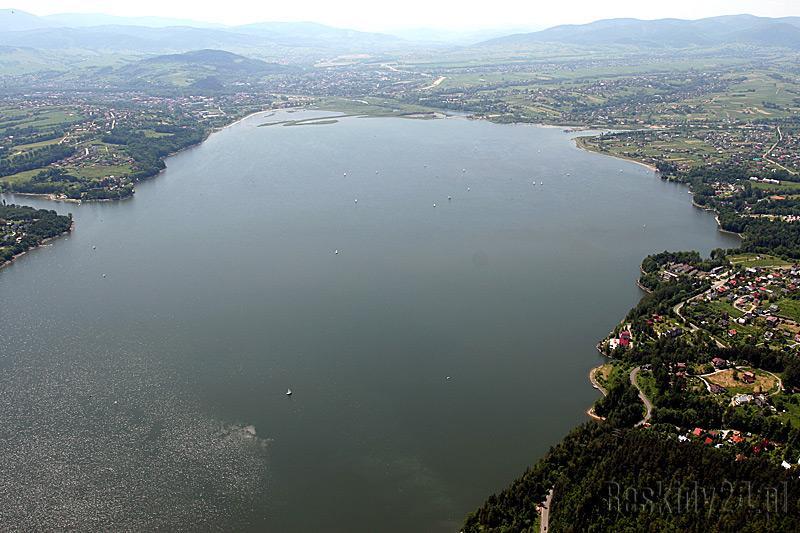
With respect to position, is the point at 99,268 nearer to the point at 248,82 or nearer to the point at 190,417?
the point at 190,417

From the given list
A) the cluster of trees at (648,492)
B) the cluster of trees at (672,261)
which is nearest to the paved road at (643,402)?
the cluster of trees at (648,492)

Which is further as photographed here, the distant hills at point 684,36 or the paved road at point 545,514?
the distant hills at point 684,36

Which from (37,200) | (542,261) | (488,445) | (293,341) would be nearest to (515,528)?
(488,445)

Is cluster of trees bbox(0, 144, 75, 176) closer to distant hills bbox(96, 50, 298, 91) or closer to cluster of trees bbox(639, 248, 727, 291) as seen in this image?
cluster of trees bbox(639, 248, 727, 291)

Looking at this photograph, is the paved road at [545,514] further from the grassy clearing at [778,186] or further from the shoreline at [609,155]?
the shoreline at [609,155]

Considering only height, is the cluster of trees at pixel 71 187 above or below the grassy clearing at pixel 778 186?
below

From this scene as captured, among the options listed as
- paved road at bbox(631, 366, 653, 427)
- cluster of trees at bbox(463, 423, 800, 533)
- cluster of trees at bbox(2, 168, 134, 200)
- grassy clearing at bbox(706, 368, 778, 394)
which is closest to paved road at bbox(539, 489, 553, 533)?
cluster of trees at bbox(463, 423, 800, 533)

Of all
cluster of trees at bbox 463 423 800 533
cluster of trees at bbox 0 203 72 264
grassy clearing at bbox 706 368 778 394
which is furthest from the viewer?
cluster of trees at bbox 0 203 72 264
